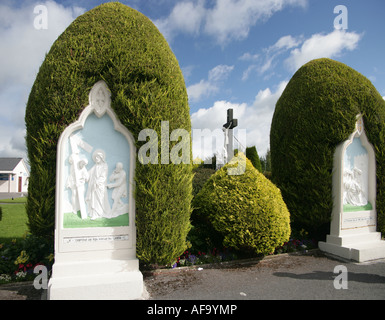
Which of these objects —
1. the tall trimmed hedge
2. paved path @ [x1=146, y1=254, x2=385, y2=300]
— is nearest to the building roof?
the tall trimmed hedge

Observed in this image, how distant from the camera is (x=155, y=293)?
12.5 ft

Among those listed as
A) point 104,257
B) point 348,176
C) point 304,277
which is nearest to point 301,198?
point 348,176

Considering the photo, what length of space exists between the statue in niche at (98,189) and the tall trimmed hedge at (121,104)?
1.85 feet

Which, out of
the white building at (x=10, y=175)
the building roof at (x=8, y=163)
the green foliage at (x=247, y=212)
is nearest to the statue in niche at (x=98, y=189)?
the green foliage at (x=247, y=212)

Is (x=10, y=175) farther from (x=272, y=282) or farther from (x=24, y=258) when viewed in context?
(x=272, y=282)

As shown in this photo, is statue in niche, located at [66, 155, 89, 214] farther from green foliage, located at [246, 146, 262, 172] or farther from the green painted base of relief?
green foliage, located at [246, 146, 262, 172]

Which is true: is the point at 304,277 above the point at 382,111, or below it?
below

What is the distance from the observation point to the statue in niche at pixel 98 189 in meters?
4.02

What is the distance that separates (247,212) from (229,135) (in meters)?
5.99

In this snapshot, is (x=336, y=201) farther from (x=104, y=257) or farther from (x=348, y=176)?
(x=104, y=257)

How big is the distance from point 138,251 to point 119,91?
2.94 m

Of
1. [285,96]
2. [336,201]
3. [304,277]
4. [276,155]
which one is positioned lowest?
[304,277]

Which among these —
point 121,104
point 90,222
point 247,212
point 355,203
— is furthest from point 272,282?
point 121,104

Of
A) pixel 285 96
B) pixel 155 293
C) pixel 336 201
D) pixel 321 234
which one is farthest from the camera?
pixel 285 96
